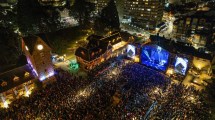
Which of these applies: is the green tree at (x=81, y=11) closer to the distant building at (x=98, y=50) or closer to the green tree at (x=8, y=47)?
the distant building at (x=98, y=50)

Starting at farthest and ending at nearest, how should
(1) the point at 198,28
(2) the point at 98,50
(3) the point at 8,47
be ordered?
(1) the point at 198,28 < (2) the point at 98,50 < (3) the point at 8,47

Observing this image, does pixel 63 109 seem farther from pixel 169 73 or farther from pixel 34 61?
pixel 169 73

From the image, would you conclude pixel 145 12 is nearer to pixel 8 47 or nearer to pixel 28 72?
pixel 8 47

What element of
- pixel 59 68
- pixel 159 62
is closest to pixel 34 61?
pixel 59 68

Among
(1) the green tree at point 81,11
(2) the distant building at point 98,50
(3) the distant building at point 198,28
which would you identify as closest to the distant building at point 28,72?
(2) the distant building at point 98,50

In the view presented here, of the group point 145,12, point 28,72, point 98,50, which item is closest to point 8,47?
point 28,72

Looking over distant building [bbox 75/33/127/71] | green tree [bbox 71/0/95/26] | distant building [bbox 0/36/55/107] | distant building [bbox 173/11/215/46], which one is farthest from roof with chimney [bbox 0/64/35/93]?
distant building [bbox 173/11/215/46]

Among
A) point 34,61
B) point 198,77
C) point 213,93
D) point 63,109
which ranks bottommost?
point 198,77
